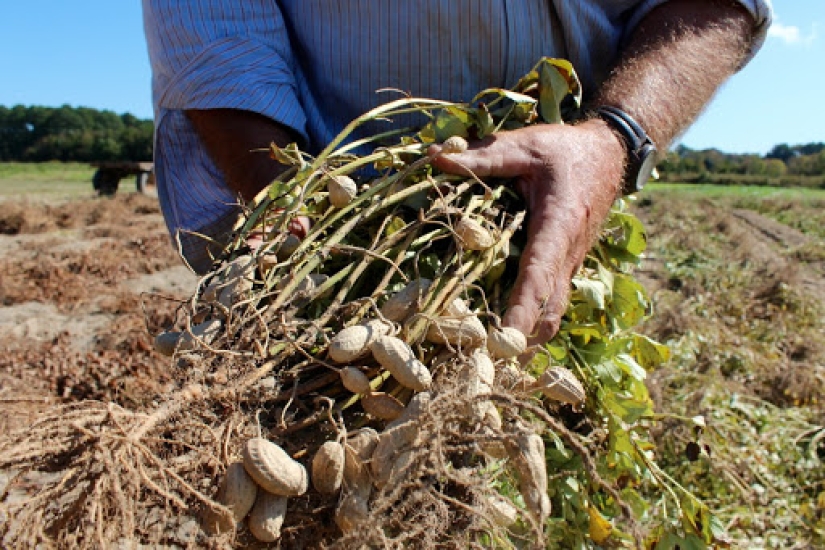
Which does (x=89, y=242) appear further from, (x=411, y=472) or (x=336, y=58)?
(x=411, y=472)

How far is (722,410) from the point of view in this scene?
12.8 ft

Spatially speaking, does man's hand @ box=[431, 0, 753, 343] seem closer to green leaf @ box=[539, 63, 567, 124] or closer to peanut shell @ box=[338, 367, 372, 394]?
green leaf @ box=[539, 63, 567, 124]

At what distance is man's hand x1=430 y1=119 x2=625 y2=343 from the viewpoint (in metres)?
1.28

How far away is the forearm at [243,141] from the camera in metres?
1.84

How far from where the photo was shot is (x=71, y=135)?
58188 millimetres

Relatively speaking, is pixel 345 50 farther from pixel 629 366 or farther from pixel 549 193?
pixel 629 366

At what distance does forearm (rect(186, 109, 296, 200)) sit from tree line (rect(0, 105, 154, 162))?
49.9m

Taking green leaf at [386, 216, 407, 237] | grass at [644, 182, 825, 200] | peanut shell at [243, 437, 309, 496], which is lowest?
grass at [644, 182, 825, 200]

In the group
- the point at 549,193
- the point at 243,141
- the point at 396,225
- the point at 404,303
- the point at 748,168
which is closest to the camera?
the point at 404,303

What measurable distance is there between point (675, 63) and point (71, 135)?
65247mm

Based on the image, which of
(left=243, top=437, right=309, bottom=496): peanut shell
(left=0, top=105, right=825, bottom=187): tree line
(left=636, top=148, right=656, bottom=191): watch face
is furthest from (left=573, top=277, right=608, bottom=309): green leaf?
(left=0, top=105, right=825, bottom=187): tree line

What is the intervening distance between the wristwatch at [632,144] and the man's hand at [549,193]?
0.07 m

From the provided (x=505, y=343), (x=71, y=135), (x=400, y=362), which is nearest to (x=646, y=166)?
(x=505, y=343)

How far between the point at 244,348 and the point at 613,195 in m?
0.97
